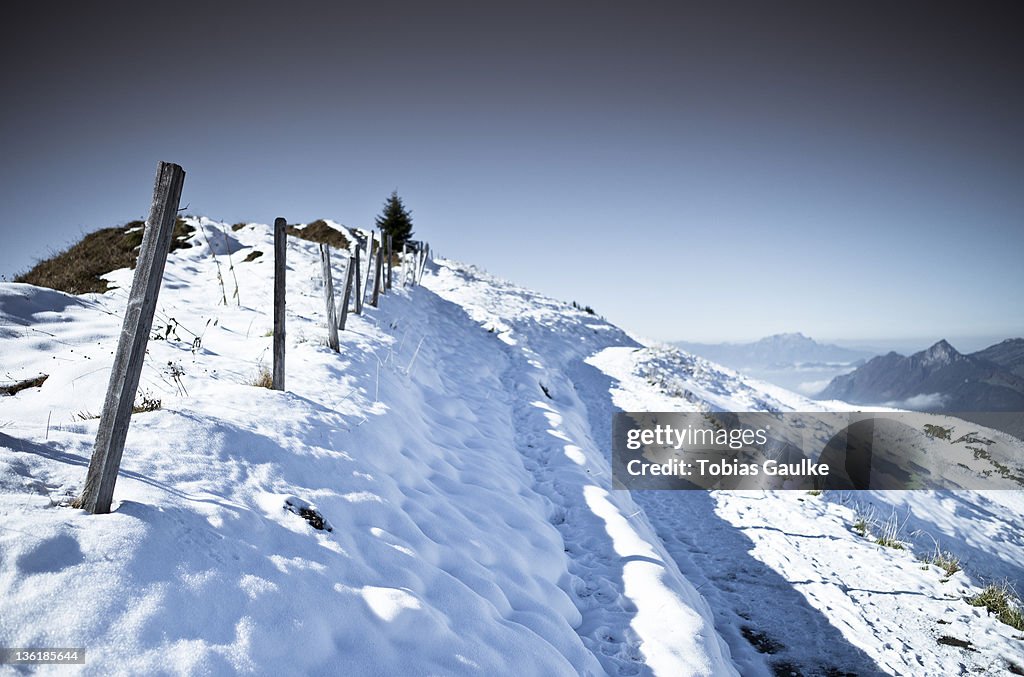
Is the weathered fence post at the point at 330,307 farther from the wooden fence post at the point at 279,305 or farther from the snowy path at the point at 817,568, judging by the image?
the snowy path at the point at 817,568

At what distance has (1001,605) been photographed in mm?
5355

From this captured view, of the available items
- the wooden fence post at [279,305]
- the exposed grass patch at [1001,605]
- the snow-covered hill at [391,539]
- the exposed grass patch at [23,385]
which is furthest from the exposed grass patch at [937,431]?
the exposed grass patch at [23,385]

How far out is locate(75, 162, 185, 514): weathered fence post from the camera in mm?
2637

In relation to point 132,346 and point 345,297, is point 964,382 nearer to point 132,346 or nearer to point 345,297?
point 345,297

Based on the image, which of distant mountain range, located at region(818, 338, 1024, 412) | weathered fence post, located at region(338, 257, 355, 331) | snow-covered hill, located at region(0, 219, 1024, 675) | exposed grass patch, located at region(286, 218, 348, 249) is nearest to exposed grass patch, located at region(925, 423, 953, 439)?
distant mountain range, located at region(818, 338, 1024, 412)

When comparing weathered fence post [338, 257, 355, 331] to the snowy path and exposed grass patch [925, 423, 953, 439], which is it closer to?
the snowy path

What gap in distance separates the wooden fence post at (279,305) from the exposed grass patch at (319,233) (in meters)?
19.1

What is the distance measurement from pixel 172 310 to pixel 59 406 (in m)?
4.88

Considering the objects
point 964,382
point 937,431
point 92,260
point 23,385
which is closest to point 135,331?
point 23,385

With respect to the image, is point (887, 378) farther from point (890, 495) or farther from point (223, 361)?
point (223, 361)

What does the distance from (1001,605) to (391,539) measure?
7252mm

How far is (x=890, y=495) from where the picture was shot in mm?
9492

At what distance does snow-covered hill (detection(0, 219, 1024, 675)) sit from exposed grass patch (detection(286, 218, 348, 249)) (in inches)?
586

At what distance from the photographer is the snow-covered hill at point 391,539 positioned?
2.30 metres
